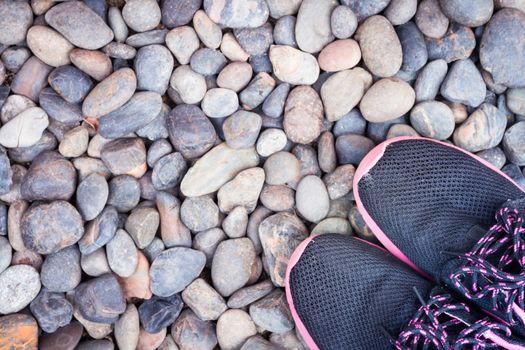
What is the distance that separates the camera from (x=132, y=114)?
1249 mm

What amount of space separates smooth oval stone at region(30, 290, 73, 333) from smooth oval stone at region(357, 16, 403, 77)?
906mm

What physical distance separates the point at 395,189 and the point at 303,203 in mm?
217

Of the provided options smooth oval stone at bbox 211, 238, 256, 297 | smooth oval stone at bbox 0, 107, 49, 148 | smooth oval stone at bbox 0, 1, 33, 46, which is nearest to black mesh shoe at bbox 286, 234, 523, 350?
smooth oval stone at bbox 211, 238, 256, 297

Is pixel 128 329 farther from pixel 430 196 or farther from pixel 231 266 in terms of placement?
pixel 430 196

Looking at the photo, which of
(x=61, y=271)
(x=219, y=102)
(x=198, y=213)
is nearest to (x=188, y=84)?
(x=219, y=102)

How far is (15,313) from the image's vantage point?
1.25 meters

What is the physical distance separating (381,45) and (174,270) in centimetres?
70

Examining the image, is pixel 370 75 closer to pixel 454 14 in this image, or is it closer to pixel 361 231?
pixel 454 14

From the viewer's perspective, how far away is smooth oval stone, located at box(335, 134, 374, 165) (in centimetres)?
131

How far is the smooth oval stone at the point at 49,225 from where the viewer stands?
1.21m

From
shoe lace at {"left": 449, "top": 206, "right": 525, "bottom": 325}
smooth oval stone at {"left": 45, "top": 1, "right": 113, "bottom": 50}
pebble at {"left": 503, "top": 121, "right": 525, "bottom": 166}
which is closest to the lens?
shoe lace at {"left": 449, "top": 206, "right": 525, "bottom": 325}

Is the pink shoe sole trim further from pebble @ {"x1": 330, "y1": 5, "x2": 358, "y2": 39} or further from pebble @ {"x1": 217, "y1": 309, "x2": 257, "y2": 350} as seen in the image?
pebble @ {"x1": 330, "y1": 5, "x2": 358, "y2": 39}

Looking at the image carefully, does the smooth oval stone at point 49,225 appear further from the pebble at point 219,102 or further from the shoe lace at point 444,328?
the shoe lace at point 444,328

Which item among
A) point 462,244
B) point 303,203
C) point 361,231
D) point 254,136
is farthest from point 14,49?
point 462,244
